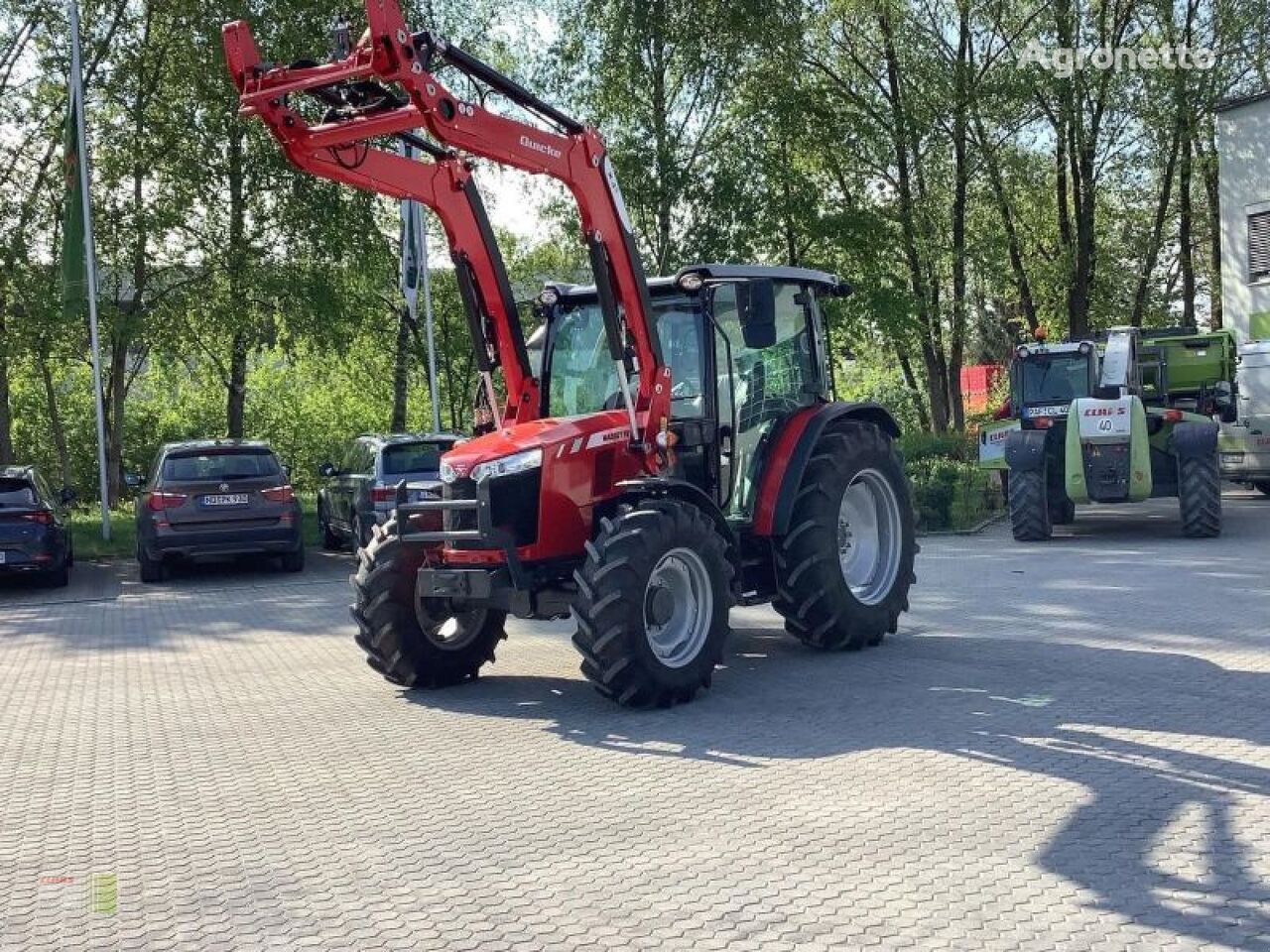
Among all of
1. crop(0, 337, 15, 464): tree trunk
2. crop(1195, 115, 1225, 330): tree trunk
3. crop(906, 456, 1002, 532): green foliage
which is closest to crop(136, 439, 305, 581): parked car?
crop(0, 337, 15, 464): tree trunk

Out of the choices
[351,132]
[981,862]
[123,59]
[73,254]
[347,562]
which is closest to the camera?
[981,862]

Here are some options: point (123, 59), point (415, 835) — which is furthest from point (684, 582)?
point (123, 59)

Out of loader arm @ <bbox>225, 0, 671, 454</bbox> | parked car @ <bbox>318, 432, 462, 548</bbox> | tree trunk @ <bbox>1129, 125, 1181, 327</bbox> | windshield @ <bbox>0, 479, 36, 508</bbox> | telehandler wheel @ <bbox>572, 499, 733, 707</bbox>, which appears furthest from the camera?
tree trunk @ <bbox>1129, 125, 1181, 327</bbox>

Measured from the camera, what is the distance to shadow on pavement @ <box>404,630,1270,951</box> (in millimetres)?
4961

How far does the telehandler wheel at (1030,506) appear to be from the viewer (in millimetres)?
16688

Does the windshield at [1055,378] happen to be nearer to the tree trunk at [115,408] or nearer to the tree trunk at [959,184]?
the tree trunk at [115,408]

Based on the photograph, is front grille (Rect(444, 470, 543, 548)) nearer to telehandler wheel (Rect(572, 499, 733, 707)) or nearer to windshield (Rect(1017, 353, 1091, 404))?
telehandler wheel (Rect(572, 499, 733, 707))

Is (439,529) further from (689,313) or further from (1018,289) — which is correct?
(1018,289)

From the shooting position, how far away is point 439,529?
8852 mm

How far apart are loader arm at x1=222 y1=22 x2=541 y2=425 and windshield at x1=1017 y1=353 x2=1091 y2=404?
10.7m

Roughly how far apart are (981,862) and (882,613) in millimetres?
4897

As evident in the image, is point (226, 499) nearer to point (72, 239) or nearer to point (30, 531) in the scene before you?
point (30, 531)

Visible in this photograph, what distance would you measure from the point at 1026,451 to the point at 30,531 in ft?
38.1

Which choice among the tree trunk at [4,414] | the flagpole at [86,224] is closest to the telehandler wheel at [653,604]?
the flagpole at [86,224]
